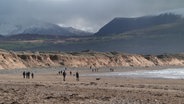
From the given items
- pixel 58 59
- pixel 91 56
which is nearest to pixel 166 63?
pixel 91 56

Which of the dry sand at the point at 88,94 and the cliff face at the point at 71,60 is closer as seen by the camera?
the dry sand at the point at 88,94

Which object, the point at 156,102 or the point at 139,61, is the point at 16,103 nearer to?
the point at 156,102

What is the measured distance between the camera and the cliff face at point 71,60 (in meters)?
127

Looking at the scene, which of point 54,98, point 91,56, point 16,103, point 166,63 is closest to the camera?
point 16,103

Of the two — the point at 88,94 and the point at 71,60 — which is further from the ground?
the point at 71,60

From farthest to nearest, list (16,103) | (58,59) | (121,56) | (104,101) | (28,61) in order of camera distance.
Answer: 1. (121,56)
2. (58,59)
3. (28,61)
4. (104,101)
5. (16,103)

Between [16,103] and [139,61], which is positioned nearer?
[16,103]

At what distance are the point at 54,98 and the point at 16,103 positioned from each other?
382 cm

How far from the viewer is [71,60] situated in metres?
153

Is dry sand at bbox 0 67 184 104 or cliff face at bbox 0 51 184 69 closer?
dry sand at bbox 0 67 184 104

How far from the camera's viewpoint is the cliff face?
127 meters

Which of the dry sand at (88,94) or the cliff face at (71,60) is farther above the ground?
the cliff face at (71,60)

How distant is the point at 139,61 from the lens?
180000 millimetres

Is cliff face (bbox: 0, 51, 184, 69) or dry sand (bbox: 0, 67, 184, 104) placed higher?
cliff face (bbox: 0, 51, 184, 69)
